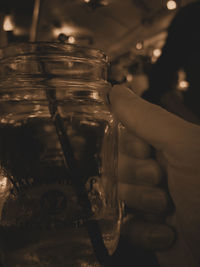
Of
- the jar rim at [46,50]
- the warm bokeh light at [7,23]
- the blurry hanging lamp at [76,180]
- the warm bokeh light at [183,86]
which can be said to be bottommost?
the warm bokeh light at [183,86]

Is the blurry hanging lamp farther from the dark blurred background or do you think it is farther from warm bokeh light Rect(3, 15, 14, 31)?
warm bokeh light Rect(3, 15, 14, 31)

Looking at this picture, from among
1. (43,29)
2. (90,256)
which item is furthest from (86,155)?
(43,29)

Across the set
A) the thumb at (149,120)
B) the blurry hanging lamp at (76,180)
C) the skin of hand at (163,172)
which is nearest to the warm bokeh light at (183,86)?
the skin of hand at (163,172)

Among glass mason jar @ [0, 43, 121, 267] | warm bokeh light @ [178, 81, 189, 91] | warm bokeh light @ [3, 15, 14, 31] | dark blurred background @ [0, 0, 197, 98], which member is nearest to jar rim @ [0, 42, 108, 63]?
glass mason jar @ [0, 43, 121, 267]

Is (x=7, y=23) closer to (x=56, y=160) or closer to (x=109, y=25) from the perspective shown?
(x=56, y=160)

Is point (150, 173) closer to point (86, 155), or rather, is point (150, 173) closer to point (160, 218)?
point (160, 218)

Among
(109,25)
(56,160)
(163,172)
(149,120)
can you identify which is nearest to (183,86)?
(109,25)

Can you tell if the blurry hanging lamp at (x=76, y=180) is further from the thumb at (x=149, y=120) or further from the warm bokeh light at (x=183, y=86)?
the warm bokeh light at (x=183, y=86)
